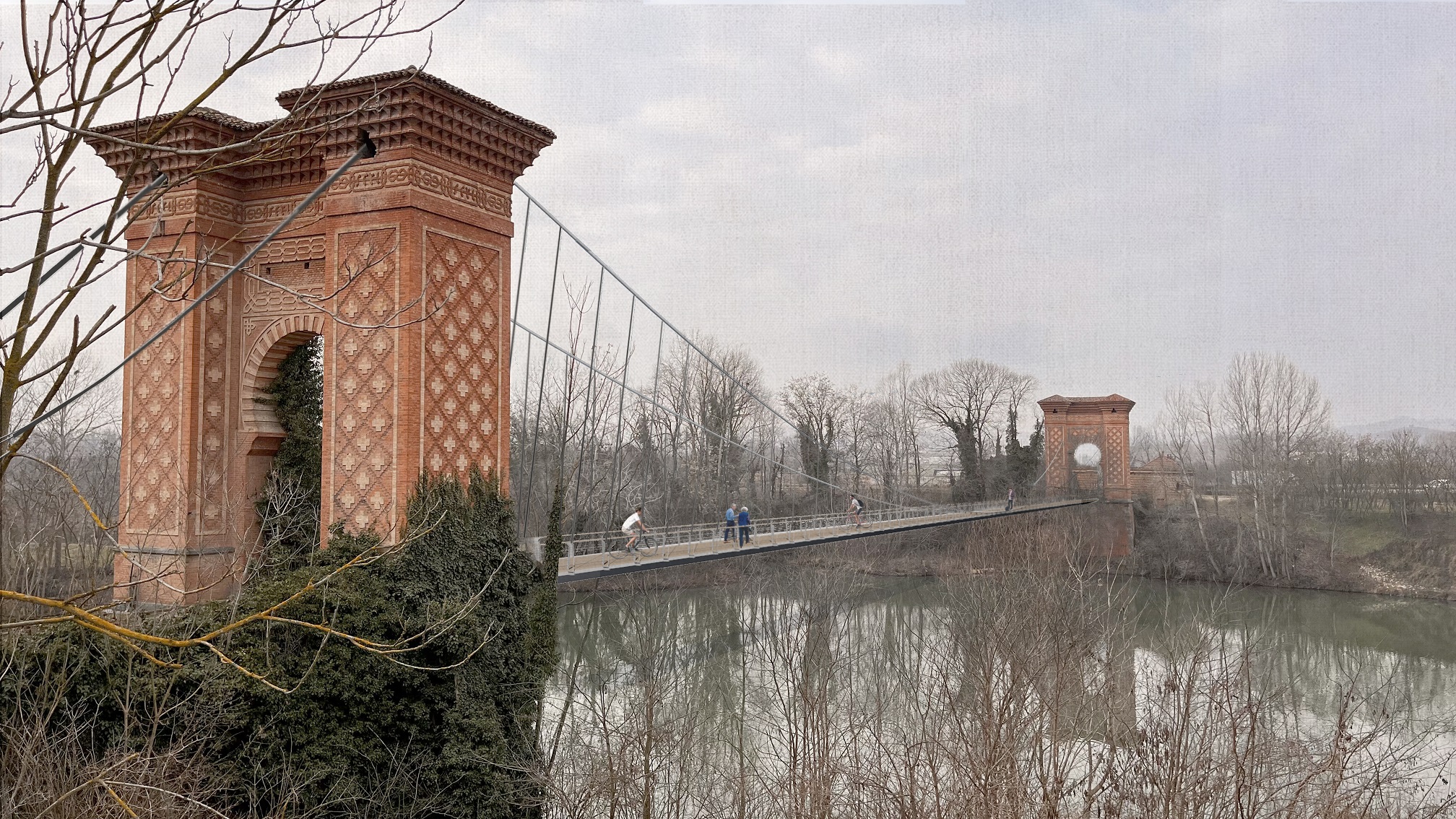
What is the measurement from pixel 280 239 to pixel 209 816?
220 inches

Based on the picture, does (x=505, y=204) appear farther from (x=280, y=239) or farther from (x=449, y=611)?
(x=449, y=611)

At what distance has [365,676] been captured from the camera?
8.08m

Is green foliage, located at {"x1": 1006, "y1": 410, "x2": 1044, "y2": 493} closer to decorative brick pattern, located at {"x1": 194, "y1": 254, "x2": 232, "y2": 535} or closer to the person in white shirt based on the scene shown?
the person in white shirt

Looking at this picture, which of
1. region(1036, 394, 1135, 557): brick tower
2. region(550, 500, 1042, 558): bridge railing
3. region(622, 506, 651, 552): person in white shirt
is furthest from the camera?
region(1036, 394, 1135, 557): brick tower

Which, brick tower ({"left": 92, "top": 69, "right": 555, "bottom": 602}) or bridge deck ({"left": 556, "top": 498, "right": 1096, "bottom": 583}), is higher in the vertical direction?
brick tower ({"left": 92, "top": 69, "right": 555, "bottom": 602})

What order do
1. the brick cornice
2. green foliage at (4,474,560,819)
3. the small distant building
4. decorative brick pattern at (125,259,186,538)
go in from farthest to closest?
the small distant building < decorative brick pattern at (125,259,186,538) < the brick cornice < green foliage at (4,474,560,819)

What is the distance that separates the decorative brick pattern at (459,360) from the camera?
29.7ft

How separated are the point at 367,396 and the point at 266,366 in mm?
1876

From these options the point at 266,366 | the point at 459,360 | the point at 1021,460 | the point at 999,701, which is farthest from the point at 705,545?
the point at 1021,460

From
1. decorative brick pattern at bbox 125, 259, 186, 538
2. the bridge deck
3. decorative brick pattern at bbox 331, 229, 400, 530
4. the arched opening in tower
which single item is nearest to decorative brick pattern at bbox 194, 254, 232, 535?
decorative brick pattern at bbox 125, 259, 186, 538

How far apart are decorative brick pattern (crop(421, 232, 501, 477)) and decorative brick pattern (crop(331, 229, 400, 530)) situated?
0.34 meters

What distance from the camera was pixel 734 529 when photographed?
18766mm

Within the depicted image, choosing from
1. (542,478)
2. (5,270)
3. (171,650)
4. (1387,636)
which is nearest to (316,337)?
(171,650)

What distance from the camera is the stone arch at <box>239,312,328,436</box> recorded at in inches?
390
